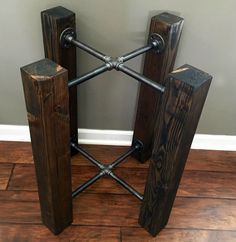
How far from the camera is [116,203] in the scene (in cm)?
125

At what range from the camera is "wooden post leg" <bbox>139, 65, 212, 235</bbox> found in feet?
2.39

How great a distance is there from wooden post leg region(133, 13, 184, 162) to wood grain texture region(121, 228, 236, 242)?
36 cm

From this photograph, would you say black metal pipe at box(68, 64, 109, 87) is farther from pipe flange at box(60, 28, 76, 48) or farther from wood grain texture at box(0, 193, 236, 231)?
wood grain texture at box(0, 193, 236, 231)

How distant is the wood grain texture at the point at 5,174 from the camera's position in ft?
4.20

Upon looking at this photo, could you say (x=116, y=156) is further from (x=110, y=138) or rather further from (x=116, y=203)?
(x=116, y=203)

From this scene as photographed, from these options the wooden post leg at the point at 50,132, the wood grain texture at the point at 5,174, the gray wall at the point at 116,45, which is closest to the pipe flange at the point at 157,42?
the gray wall at the point at 116,45

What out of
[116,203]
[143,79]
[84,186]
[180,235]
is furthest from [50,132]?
[180,235]

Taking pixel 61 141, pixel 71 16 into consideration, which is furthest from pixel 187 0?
pixel 61 141

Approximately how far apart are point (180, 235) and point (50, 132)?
0.68m

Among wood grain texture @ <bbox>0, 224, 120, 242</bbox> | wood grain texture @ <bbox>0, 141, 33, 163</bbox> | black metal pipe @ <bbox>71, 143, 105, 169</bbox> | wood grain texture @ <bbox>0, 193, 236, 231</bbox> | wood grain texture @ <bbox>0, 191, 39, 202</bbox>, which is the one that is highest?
black metal pipe @ <bbox>71, 143, 105, 169</bbox>

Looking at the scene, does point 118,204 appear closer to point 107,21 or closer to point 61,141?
point 61,141

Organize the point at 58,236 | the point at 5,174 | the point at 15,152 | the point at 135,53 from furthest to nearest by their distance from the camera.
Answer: the point at 15,152 < the point at 5,174 < the point at 58,236 < the point at 135,53

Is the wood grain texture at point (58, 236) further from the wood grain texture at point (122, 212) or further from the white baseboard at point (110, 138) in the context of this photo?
the white baseboard at point (110, 138)

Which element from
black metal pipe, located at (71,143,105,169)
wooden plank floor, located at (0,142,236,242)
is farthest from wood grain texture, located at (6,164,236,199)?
black metal pipe, located at (71,143,105,169)
